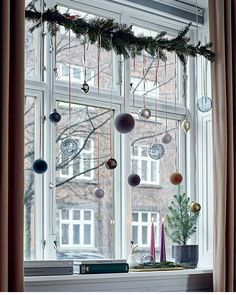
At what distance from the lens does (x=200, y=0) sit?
3.61 metres

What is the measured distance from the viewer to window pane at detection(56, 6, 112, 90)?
3.17 metres

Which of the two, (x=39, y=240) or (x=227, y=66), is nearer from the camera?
(x=39, y=240)

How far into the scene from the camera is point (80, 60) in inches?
127

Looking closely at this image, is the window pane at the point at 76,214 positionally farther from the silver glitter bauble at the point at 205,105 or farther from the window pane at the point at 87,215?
the silver glitter bauble at the point at 205,105

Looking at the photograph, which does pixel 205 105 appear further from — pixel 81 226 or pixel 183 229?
pixel 81 226

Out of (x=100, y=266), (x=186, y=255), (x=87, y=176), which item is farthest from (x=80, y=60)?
(x=186, y=255)

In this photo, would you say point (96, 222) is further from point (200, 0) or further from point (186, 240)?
point (200, 0)

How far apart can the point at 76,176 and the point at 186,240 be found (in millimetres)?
750

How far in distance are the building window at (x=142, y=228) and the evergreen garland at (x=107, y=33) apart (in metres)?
0.91

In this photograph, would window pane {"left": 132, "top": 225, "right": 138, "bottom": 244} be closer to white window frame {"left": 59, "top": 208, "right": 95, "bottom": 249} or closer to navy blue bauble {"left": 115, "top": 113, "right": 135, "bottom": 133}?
white window frame {"left": 59, "top": 208, "right": 95, "bottom": 249}

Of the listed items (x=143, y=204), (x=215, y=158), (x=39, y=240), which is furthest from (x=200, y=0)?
(x=39, y=240)

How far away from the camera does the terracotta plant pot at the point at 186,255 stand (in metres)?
3.31

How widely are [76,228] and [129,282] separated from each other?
0.41 metres

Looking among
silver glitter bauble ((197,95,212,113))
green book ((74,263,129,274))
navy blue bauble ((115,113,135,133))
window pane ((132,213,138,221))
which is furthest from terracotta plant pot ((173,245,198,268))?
navy blue bauble ((115,113,135,133))
